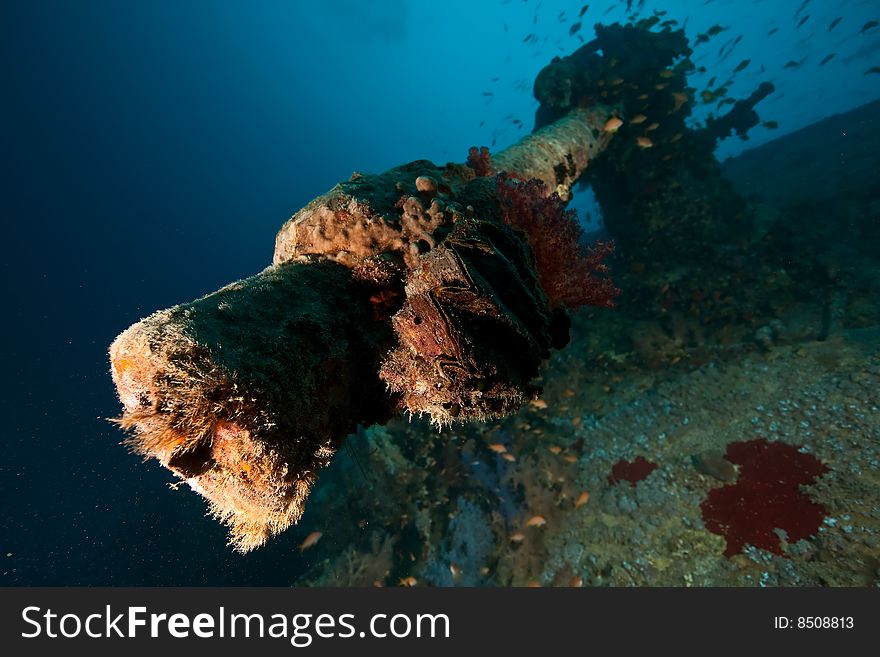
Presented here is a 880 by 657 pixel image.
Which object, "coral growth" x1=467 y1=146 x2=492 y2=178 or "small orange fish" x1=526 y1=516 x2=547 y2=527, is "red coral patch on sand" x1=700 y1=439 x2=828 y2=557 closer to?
"small orange fish" x1=526 y1=516 x2=547 y2=527

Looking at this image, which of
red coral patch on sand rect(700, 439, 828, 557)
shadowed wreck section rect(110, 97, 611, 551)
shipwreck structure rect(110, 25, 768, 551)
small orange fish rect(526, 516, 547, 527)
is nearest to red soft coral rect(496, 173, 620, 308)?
shipwreck structure rect(110, 25, 768, 551)

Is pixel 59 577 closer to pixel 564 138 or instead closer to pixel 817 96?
pixel 564 138

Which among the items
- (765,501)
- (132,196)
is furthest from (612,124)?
(132,196)

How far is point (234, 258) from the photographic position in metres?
67.9

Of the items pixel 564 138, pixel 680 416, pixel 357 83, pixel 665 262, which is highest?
pixel 357 83

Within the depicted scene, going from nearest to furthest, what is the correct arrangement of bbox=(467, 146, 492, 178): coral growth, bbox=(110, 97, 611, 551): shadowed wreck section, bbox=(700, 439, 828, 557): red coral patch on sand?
bbox=(110, 97, 611, 551): shadowed wreck section < bbox=(467, 146, 492, 178): coral growth < bbox=(700, 439, 828, 557): red coral patch on sand

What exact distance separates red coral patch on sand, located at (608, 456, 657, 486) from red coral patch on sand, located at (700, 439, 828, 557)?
1093 millimetres

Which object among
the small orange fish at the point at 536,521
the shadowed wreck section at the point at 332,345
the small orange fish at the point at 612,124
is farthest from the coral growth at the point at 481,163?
the small orange fish at the point at 536,521

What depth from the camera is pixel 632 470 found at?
295 inches

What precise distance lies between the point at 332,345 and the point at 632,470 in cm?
748

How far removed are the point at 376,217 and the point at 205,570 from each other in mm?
13882

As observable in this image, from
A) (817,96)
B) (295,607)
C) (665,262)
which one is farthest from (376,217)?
(817,96)

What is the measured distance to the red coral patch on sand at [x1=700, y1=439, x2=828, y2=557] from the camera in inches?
210

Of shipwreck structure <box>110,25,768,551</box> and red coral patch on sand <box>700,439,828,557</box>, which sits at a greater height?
shipwreck structure <box>110,25,768,551</box>
